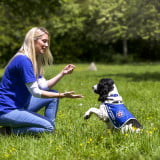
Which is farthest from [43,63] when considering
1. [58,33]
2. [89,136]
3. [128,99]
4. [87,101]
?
[58,33]

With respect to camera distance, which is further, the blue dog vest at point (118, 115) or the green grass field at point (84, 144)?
the blue dog vest at point (118, 115)

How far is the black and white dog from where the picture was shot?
16.9 feet

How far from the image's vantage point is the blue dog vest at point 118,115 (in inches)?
202

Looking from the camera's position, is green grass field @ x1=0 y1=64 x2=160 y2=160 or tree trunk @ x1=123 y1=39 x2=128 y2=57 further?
tree trunk @ x1=123 y1=39 x2=128 y2=57

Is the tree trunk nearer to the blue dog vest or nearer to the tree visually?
the tree

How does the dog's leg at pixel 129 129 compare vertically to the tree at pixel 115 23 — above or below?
above

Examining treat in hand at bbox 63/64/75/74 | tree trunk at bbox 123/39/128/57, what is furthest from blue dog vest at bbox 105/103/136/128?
tree trunk at bbox 123/39/128/57

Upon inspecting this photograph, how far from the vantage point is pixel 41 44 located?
5566 mm

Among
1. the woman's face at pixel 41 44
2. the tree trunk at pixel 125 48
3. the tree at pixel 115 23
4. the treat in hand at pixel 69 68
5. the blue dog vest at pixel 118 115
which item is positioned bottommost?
the tree trunk at pixel 125 48

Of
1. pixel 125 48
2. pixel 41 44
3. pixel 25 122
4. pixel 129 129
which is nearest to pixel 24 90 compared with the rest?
pixel 25 122

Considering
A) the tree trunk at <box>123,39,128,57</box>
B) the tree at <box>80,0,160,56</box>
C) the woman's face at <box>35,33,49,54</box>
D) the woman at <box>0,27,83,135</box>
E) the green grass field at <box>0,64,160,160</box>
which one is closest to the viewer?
the green grass field at <box>0,64,160,160</box>

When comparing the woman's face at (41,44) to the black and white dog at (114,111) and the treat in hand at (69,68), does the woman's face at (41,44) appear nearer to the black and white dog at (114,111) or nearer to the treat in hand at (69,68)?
the treat in hand at (69,68)

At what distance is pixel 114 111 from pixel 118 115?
0.28ft

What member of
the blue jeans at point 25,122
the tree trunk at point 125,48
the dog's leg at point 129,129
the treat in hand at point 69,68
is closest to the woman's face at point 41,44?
the treat in hand at point 69,68
